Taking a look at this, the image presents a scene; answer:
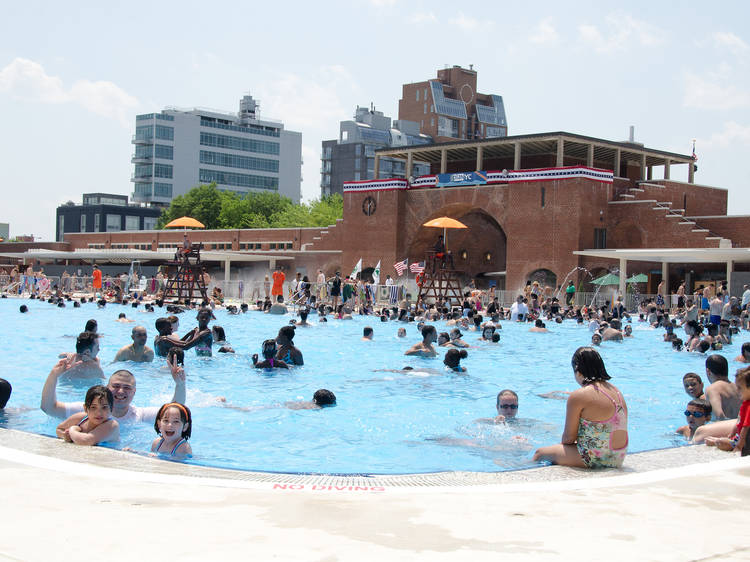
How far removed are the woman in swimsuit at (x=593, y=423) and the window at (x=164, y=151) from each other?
104 metres

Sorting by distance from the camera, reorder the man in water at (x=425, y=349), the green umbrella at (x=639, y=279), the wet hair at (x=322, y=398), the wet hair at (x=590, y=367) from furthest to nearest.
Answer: the green umbrella at (x=639, y=279), the man in water at (x=425, y=349), the wet hair at (x=322, y=398), the wet hair at (x=590, y=367)

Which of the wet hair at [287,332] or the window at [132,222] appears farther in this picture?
the window at [132,222]

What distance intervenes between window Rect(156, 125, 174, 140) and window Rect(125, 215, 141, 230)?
11443 millimetres

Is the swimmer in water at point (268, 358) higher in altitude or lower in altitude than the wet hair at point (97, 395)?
lower

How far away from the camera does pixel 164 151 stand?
345ft

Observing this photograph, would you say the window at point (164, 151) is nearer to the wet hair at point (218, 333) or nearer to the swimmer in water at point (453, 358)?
the wet hair at point (218, 333)

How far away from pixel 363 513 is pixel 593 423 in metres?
2.68

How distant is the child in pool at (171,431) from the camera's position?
7.35 meters

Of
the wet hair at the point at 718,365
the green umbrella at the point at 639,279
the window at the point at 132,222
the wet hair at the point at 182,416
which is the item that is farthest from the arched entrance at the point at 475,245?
the window at the point at 132,222

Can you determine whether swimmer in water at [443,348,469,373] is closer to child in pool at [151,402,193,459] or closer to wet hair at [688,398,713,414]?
wet hair at [688,398,713,414]

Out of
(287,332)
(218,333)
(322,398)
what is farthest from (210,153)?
(322,398)

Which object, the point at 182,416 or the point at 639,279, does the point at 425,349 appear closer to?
the point at 182,416

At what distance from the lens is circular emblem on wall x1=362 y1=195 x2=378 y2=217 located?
49853mm

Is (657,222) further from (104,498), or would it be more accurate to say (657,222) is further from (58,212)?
(58,212)
